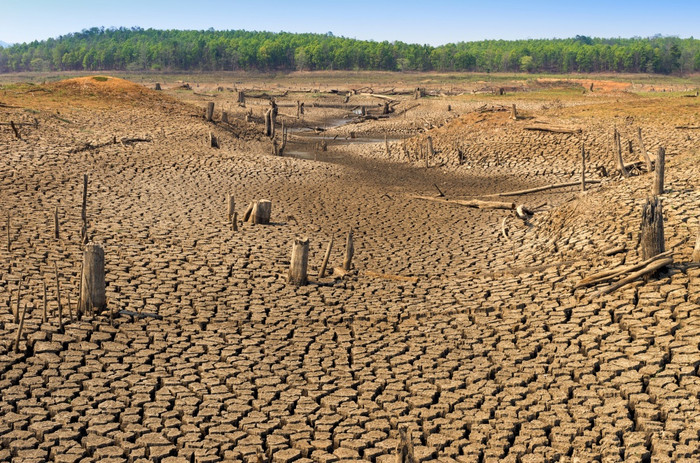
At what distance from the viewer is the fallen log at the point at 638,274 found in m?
11.8

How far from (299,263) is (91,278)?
12.3 ft

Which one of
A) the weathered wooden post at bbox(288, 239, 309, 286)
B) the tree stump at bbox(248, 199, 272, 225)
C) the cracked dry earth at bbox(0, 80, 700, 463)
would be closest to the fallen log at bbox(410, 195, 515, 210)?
the cracked dry earth at bbox(0, 80, 700, 463)

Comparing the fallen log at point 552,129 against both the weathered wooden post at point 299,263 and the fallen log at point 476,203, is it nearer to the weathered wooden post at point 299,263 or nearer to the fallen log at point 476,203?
the fallen log at point 476,203

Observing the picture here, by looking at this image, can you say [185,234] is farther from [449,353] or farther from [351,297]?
[449,353]

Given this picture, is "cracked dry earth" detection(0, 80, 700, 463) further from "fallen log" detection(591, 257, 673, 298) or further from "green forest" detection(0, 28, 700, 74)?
"green forest" detection(0, 28, 700, 74)

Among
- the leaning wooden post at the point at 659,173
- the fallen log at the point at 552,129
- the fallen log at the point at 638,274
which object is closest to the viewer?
the fallen log at the point at 638,274

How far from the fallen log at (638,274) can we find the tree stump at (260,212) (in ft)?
27.6

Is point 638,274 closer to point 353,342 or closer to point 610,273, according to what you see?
point 610,273

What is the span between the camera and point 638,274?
11938 mm

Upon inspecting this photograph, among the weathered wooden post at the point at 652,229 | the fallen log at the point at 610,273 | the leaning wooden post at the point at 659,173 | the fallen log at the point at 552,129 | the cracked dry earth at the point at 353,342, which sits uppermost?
the fallen log at the point at 552,129

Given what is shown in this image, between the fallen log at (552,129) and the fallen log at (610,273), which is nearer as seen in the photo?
the fallen log at (610,273)

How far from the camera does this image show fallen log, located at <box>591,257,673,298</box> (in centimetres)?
1180

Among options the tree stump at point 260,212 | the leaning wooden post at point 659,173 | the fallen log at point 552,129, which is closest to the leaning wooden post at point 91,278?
the tree stump at point 260,212

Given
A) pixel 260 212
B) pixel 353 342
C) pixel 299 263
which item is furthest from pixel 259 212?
pixel 353 342
